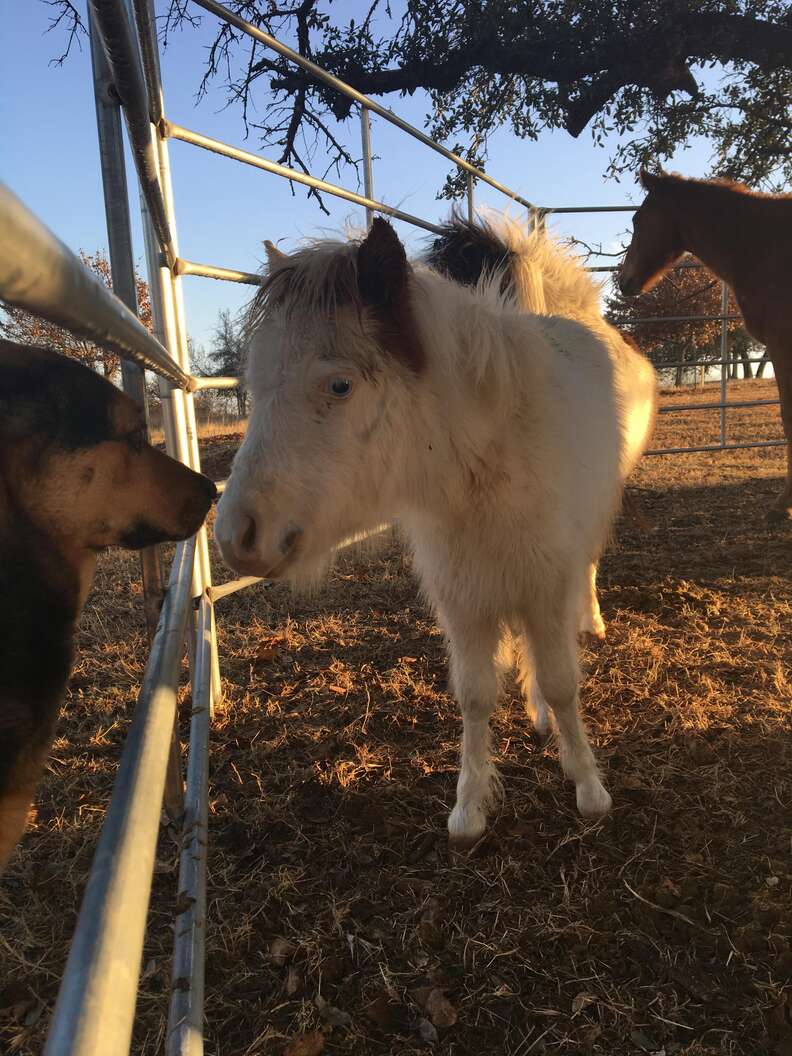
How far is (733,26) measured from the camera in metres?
6.05

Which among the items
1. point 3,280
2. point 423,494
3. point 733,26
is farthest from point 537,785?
point 733,26

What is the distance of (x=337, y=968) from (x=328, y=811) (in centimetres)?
61

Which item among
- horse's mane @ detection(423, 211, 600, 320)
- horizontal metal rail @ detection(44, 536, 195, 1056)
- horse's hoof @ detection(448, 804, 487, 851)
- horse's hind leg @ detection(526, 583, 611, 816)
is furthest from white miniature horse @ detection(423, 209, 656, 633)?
horizontal metal rail @ detection(44, 536, 195, 1056)

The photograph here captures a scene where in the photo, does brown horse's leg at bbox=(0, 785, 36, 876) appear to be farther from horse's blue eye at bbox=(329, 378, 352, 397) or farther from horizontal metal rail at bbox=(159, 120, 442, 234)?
horizontal metal rail at bbox=(159, 120, 442, 234)

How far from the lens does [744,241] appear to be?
5.10 meters

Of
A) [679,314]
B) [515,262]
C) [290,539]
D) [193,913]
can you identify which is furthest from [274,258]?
[679,314]

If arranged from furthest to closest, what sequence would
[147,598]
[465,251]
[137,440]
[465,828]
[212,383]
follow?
[465,251] → [212,383] → [465,828] → [147,598] → [137,440]

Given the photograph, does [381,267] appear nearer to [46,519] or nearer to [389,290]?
[389,290]

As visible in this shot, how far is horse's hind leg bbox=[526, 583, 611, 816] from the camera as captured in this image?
6.97ft

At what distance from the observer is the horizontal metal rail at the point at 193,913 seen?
0.90 meters

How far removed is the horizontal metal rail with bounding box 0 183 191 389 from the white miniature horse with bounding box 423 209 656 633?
2.23m

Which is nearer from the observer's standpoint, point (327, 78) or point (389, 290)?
point (389, 290)

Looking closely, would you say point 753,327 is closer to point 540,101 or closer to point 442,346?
point 540,101

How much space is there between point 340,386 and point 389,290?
0.95 ft
